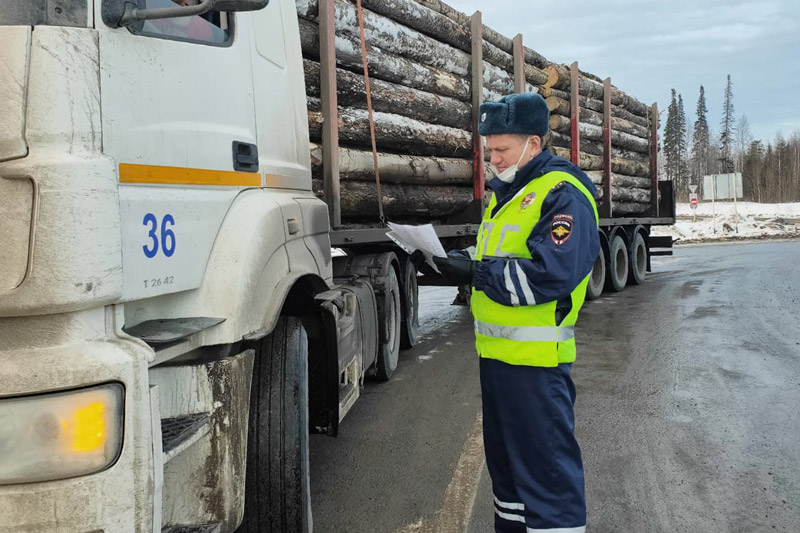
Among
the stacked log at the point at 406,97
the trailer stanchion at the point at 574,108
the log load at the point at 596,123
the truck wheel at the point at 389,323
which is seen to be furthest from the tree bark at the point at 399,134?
the trailer stanchion at the point at 574,108

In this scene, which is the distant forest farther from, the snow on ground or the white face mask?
the white face mask

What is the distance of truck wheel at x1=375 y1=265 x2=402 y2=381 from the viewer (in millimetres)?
5301

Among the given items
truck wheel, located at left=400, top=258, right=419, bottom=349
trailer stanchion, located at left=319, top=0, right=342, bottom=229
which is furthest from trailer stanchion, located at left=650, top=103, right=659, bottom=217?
trailer stanchion, located at left=319, top=0, right=342, bottom=229

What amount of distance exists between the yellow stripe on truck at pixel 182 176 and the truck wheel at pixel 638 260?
10780 millimetres

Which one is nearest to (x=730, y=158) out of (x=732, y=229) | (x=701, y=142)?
(x=701, y=142)

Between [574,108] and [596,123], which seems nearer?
[574,108]

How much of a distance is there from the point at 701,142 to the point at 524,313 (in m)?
95.4

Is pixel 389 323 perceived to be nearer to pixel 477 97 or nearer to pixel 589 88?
pixel 477 97

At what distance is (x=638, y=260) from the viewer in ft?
40.3

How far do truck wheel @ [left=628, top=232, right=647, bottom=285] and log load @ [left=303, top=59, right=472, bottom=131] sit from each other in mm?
6434

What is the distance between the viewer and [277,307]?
2.32m

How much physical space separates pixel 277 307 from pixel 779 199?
3103 inches

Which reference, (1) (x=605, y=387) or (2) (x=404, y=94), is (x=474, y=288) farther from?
(2) (x=404, y=94)

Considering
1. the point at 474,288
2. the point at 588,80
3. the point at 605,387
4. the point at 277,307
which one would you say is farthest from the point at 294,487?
the point at 588,80
